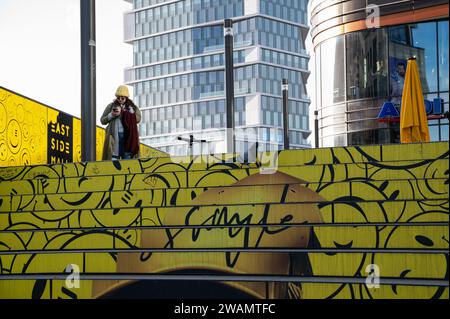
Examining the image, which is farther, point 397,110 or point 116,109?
point 397,110

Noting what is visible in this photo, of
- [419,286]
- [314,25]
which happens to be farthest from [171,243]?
[314,25]

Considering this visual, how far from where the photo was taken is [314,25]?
27359 mm

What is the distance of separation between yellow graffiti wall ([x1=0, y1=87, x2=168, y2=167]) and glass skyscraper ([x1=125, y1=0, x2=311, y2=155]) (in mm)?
71962

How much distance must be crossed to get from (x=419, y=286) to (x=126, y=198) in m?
3.48

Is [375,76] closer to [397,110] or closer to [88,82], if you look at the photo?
[397,110]

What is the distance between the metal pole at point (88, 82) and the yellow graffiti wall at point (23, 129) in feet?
6.49

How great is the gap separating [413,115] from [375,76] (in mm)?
13387

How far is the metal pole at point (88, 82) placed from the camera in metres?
10.3

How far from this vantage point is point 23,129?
12.6m

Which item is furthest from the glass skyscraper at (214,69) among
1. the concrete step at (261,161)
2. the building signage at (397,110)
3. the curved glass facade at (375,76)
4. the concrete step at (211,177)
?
the concrete step at (211,177)

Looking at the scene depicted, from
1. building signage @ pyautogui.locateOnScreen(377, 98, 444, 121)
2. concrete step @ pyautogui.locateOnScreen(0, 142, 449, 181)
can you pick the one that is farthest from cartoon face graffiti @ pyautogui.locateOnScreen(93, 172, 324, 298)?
building signage @ pyautogui.locateOnScreen(377, 98, 444, 121)

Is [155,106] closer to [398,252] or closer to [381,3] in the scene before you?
[381,3]

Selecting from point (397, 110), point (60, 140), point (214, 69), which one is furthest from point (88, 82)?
point (214, 69)

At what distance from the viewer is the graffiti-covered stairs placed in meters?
5.79
